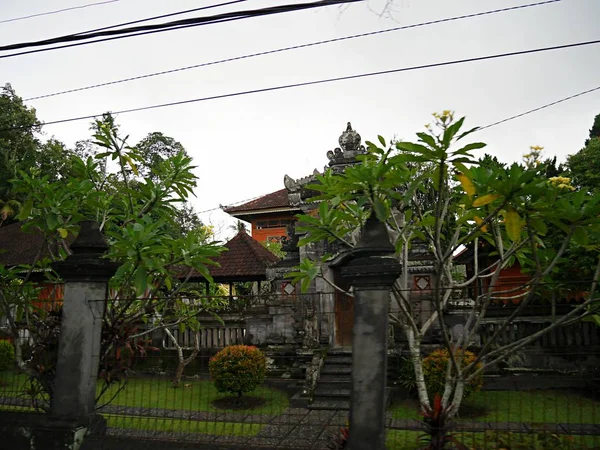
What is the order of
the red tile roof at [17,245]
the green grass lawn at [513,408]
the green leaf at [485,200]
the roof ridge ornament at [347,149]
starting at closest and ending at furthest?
the green leaf at [485,200], the green grass lawn at [513,408], the roof ridge ornament at [347,149], the red tile roof at [17,245]

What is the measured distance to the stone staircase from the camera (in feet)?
28.7

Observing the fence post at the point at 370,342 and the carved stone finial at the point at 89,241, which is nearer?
the fence post at the point at 370,342

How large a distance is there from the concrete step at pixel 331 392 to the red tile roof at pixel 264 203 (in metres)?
18.3

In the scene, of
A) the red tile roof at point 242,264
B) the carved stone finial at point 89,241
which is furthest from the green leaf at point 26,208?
the red tile roof at point 242,264

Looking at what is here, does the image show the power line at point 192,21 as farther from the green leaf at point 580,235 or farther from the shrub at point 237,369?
the shrub at point 237,369

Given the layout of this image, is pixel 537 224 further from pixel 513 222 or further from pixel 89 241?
pixel 89 241

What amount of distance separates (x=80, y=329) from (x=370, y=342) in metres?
3.32

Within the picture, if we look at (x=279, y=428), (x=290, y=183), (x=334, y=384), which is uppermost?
(x=290, y=183)

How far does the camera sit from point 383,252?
176 inches

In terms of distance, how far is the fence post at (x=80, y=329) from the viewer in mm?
5090

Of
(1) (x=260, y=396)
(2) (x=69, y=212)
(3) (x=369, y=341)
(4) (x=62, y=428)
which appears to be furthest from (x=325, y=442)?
(1) (x=260, y=396)

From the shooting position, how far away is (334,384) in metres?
9.35

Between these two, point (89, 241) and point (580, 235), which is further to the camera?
point (89, 241)

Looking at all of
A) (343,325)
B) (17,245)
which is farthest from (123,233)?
(17,245)
